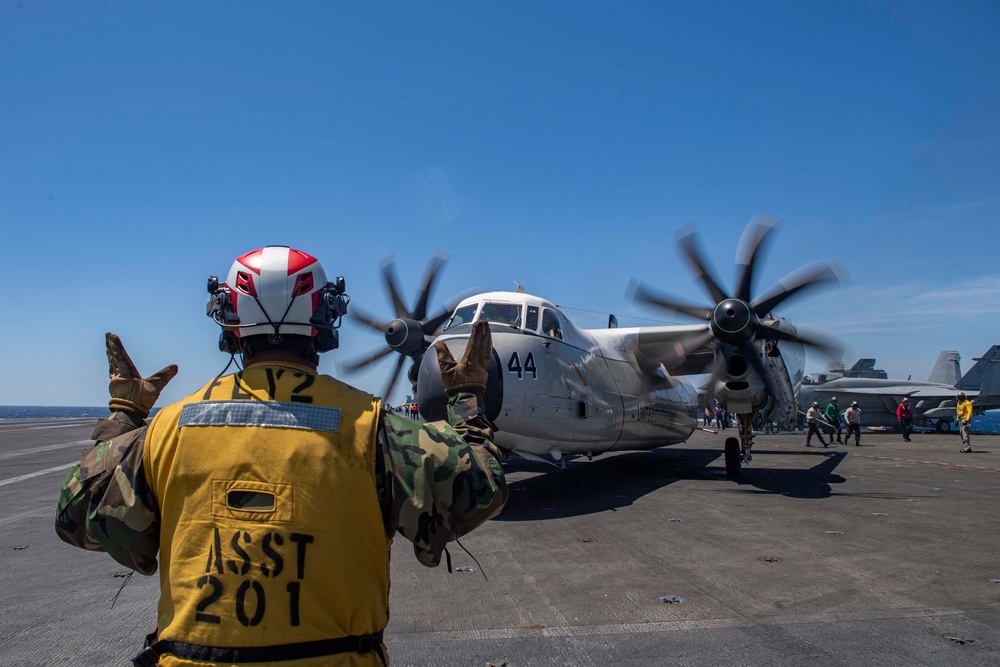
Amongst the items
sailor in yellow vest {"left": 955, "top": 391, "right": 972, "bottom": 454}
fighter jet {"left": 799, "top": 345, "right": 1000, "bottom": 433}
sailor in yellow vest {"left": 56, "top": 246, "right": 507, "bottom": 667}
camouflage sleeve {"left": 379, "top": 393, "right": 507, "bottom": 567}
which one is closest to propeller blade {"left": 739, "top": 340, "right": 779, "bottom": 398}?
sailor in yellow vest {"left": 955, "top": 391, "right": 972, "bottom": 454}

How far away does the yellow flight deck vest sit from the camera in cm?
186

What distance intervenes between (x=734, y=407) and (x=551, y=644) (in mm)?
11449

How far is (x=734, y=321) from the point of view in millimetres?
13336

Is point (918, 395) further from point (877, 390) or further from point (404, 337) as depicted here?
point (404, 337)

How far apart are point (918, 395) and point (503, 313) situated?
33957mm

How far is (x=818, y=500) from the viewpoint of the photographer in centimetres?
1098

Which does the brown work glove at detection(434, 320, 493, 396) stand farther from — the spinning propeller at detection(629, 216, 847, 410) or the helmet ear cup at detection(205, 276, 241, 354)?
the spinning propeller at detection(629, 216, 847, 410)

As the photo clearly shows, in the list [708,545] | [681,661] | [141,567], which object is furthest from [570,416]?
[141,567]

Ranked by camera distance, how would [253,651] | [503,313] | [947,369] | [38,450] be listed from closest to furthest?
1. [253,651]
2. [503,313]
3. [38,450]
4. [947,369]

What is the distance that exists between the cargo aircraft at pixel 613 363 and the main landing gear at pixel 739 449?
23 millimetres

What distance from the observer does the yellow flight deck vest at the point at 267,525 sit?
186 cm

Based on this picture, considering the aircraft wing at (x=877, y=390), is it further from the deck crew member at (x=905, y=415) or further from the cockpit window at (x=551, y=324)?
the cockpit window at (x=551, y=324)

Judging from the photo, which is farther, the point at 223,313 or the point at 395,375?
the point at 395,375

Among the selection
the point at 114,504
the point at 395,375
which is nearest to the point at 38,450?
the point at 395,375
